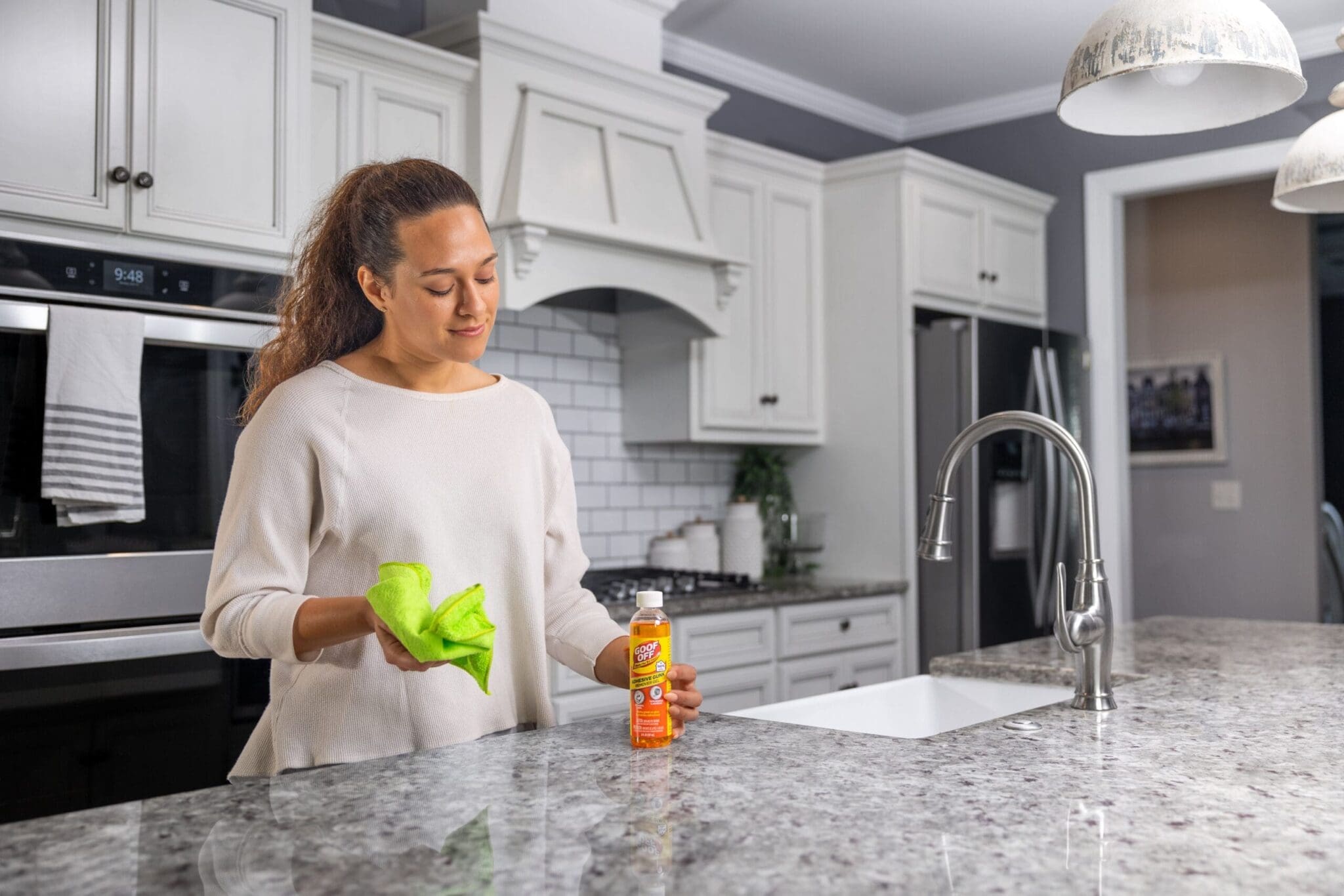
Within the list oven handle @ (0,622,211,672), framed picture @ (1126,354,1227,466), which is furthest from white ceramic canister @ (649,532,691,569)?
framed picture @ (1126,354,1227,466)

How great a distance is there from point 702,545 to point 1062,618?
2.54 metres

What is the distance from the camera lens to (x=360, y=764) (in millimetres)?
1256

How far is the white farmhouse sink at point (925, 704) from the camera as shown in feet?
6.07

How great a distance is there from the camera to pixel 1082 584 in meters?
1.60

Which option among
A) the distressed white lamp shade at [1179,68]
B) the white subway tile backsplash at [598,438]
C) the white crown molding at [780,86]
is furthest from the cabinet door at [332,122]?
the distressed white lamp shade at [1179,68]

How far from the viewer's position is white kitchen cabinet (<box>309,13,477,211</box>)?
285 centimetres

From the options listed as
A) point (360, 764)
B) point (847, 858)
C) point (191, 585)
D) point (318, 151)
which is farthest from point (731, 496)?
point (847, 858)

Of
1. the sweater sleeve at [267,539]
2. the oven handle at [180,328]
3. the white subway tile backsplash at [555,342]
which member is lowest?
the sweater sleeve at [267,539]

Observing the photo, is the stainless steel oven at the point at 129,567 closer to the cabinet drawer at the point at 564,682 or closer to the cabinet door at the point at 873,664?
the cabinet drawer at the point at 564,682

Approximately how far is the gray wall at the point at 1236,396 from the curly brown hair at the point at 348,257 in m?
4.97

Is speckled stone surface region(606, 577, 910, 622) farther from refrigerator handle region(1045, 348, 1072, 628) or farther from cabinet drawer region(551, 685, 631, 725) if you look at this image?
refrigerator handle region(1045, 348, 1072, 628)

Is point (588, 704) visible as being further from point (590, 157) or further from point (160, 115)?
point (160, 115)

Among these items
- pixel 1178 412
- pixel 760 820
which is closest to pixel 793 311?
pixel 1178 412

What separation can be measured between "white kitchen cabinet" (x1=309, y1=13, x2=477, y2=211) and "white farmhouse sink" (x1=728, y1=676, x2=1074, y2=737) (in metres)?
1.67
